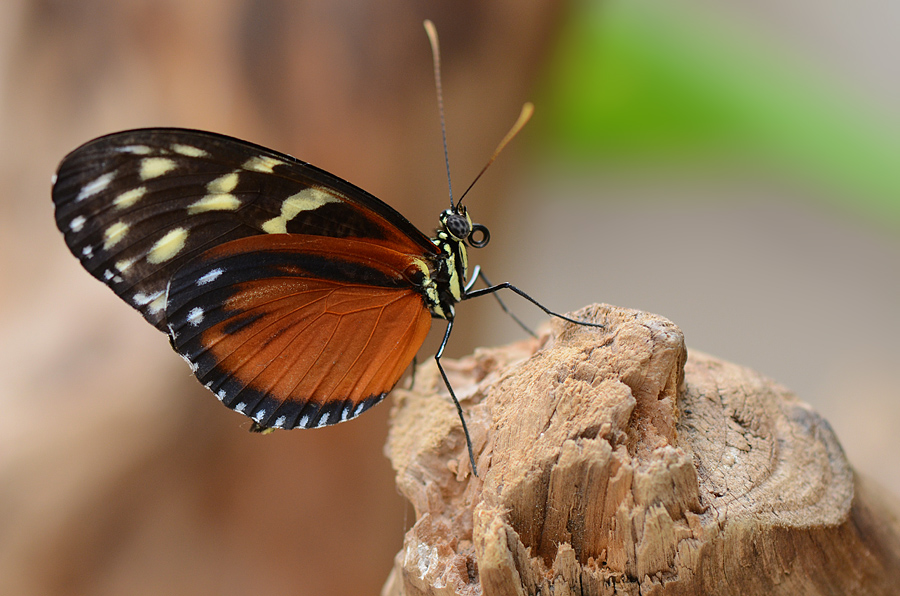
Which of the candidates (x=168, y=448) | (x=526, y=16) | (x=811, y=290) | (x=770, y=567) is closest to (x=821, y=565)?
(x=770, y=567)

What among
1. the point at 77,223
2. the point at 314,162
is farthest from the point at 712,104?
the point at 77,223

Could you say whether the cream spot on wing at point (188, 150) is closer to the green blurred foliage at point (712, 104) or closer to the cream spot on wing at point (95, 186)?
the cream spot on wing at point (95, 186)

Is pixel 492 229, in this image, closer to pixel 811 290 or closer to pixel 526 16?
→ pixel 526 16

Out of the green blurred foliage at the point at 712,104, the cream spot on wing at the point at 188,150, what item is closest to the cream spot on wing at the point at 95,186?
the cream spot on wing at the point at 188,150

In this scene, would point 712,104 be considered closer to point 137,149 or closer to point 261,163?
point 261,163

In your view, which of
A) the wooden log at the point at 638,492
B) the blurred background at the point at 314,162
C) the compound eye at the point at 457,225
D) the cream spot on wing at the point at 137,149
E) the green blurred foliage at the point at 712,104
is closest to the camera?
the wooden log at the point at 638,492

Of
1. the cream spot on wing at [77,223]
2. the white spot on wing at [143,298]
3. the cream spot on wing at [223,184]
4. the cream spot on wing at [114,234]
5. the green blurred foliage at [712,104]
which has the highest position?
the green blurred foliage at [712,104]
